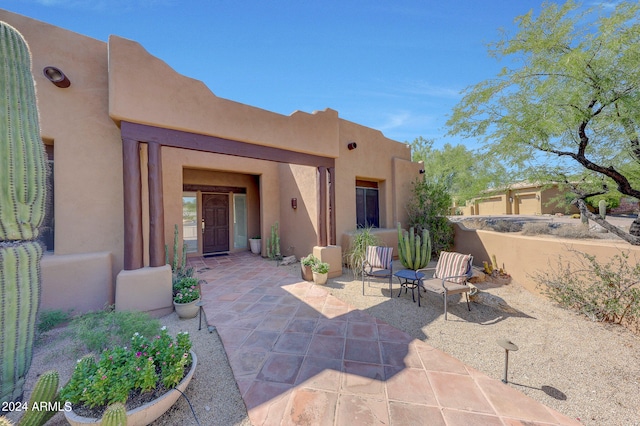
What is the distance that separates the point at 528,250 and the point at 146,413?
24.2 feet

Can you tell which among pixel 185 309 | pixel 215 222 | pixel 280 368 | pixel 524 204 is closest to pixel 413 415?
pixel 280 368

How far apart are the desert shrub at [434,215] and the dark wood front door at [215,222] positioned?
24.7ft

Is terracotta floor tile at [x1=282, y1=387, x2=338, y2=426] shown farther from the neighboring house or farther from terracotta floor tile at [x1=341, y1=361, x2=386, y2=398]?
the neighboring house

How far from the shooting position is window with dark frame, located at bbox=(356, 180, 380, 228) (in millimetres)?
8562

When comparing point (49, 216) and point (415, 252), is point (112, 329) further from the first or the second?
point (415, 252)

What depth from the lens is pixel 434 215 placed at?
8547mm

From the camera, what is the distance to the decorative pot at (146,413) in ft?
6.13

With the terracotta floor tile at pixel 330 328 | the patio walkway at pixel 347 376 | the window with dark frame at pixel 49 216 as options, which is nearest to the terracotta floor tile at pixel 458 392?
the patio walkway at pixel 347 376

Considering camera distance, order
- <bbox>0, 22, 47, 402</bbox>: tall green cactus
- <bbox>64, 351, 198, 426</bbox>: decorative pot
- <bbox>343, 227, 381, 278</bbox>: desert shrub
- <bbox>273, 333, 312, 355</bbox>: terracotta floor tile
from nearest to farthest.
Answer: <bbox>64, 351, 198, 426</bbox>: decorative pot → <bbox>0, 22, 47, 402</bbox>: tall green cactus → <bbox>273, 333, 312, 355</bbox>: terracotta floor tile → <bbox>343, 227, 381, 278</bbox>: desert shrub

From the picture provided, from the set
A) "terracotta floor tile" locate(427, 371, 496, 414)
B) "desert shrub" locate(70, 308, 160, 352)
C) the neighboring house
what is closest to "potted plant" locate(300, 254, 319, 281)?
"desert shrub" locate(70, 308, 160, 352)

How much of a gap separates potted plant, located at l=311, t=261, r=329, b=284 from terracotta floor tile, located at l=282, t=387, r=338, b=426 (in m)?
3.44

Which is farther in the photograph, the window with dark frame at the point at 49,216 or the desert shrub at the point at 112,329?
the window with dark frame at the point at 49,216

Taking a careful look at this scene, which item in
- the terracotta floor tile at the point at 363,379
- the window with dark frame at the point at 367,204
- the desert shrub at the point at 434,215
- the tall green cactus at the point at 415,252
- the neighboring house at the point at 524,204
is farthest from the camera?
the neighboring house at the point at 524,204

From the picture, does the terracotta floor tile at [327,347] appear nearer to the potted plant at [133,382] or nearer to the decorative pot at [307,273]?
the potted plant at [133,382]
